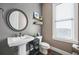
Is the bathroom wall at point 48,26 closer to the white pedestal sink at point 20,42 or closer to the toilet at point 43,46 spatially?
the toilet at point 43,46

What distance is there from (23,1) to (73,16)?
2.36ft

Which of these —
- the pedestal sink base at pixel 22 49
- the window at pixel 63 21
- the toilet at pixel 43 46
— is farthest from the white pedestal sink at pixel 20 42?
the window at pixel 63 21

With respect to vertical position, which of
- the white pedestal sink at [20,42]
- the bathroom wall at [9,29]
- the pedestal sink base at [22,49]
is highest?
the bathroom wall at [9,29]

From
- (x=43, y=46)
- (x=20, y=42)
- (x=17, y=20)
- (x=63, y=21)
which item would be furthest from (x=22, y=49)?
(x=63, y=21)

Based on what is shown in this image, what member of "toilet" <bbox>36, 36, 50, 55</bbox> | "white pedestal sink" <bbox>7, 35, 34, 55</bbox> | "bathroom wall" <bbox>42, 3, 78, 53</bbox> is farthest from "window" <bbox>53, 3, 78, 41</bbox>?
"white pedestal sink" <bbox>7, 35, 34, 55</bbox>

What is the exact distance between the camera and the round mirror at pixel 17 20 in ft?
4.28

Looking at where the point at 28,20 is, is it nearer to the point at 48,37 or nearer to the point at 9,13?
the point at 9,13

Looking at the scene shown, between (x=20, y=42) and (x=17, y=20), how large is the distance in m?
0.31

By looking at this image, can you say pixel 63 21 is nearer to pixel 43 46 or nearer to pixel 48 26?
pixel 48 26

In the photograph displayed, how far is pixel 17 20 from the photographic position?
4.38 feet

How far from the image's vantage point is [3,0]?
132 centimetres

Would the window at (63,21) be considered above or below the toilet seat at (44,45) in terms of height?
above

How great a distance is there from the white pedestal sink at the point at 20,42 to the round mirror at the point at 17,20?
128mm

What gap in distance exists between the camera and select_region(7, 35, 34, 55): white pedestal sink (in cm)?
125
